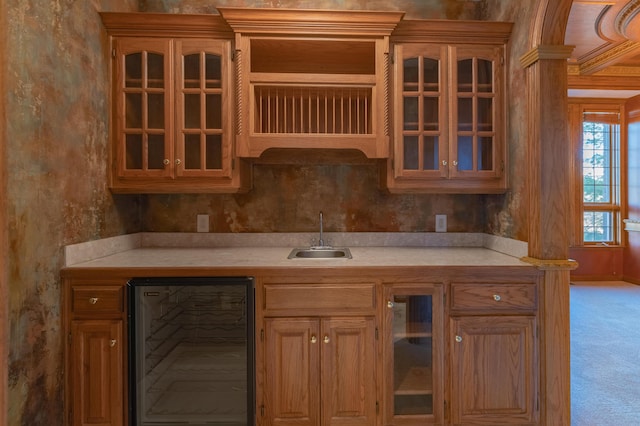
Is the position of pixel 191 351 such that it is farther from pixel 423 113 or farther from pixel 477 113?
pixel 477 113

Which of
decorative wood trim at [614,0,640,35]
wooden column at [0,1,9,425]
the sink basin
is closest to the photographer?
wooden column at [0,1,9,425]

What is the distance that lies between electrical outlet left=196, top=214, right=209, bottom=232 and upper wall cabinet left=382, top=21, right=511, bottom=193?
1.24 meters

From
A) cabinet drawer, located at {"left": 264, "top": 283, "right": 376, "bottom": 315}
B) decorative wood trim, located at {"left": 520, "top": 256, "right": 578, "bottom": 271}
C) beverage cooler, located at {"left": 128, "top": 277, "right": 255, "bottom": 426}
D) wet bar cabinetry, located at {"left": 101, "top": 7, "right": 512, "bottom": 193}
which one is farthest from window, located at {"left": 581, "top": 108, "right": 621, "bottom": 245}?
beverage cooler, located at {"left": 128, "top": 277, "right": 255, "bottom": 426}

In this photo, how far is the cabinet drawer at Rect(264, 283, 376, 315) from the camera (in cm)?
178

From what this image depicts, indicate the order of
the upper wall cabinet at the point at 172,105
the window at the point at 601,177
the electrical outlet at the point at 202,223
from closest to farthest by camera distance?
the upper wall cabinet at the point at 172,105 → the electrical outlet at the point at 202,223 → the window at the point at 601,177

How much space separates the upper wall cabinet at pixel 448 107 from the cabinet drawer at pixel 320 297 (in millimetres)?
720

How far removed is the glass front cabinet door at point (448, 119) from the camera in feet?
7.10

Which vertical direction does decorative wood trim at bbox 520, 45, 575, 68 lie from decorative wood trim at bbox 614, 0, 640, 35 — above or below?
below

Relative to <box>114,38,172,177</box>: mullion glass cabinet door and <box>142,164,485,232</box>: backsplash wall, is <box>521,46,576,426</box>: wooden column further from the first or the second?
<box>114,38,172,177</box>: mullion glass cabinet door

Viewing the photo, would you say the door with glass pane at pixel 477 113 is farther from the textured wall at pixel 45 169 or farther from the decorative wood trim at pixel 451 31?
the textured wall at pixel 45 169

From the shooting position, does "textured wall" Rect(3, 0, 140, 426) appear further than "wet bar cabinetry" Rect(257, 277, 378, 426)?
No

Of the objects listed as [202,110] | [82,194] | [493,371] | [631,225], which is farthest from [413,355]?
[631,225]

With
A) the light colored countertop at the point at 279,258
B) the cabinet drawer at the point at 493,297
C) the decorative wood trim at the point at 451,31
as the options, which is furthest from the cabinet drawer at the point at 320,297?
the decorative wood trim at the point at 451,31

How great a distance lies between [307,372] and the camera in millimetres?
1785
